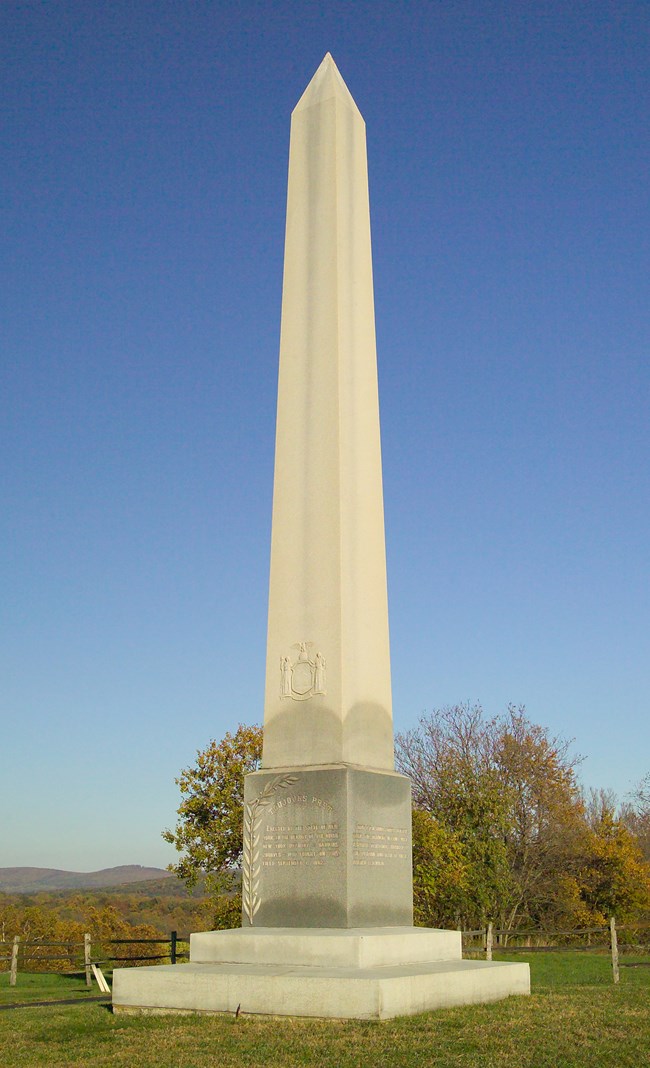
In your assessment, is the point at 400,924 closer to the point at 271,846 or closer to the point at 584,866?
the point at 271,846

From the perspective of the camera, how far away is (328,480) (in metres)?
13.0

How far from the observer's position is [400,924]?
12016 millimetres

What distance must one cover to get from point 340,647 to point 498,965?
389 centimetres

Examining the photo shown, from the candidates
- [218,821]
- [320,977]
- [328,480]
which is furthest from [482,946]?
[320,977]

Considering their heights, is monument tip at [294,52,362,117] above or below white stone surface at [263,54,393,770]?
above

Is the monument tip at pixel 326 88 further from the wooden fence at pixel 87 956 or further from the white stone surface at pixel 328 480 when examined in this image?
the wooden fence at pixel 87 956

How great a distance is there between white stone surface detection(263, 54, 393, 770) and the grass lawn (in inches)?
131

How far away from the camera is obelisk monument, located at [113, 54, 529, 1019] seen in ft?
33.5

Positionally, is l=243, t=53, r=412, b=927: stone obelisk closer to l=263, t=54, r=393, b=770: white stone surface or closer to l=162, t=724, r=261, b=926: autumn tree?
l=263, t=54, r=393, b=770: white stone surface

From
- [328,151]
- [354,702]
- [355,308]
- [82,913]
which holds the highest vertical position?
[328,151]

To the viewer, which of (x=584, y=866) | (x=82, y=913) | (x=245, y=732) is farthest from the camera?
(x=82, y=913)

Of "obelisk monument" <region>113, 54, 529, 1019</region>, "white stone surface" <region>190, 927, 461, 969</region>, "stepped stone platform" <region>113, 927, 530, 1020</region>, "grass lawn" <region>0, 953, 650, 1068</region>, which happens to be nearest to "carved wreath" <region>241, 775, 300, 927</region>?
"obelisk monument" <region>113, 54, 529, 1019</region>

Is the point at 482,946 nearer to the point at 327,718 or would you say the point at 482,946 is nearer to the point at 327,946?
the point at 327,718

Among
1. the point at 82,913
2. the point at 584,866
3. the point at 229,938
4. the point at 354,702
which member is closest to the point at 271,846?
the point at 229,938
